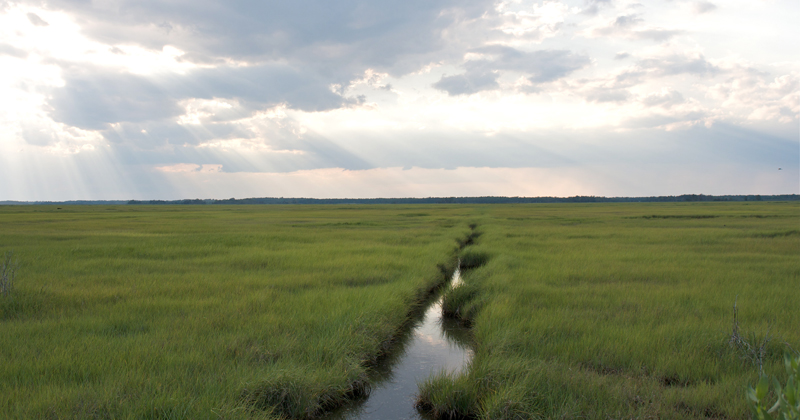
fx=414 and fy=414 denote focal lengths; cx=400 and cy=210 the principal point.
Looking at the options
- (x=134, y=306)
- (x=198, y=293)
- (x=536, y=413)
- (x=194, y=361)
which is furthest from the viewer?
(x=198, y=293)

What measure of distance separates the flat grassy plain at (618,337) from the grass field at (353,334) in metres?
0.03

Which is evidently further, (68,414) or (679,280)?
(679,280)

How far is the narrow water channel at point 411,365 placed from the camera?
554cm

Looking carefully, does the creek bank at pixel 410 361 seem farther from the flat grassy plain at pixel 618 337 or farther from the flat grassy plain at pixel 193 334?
the flat grassy plain at pixel 618 337

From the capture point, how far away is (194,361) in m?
5.54

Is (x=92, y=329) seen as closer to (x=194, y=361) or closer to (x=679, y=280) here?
(x=194, y=361)

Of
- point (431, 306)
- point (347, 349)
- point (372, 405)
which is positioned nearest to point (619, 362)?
point (372, 405)

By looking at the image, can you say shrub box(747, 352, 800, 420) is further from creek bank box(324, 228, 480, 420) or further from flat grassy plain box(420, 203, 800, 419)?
creek bank box(324, 228, 480, 420)

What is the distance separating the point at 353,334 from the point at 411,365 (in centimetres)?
114

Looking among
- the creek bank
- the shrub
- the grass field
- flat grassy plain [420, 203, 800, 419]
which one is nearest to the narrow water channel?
the creek bank

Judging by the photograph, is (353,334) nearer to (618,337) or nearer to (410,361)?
(410,361)

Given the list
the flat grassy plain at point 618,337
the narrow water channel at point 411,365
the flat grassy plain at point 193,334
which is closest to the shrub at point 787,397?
the flat grassy plain at point 618,337

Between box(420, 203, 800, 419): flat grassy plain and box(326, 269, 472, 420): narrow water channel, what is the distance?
17.1 inches

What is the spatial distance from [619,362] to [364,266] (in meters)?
8.17
